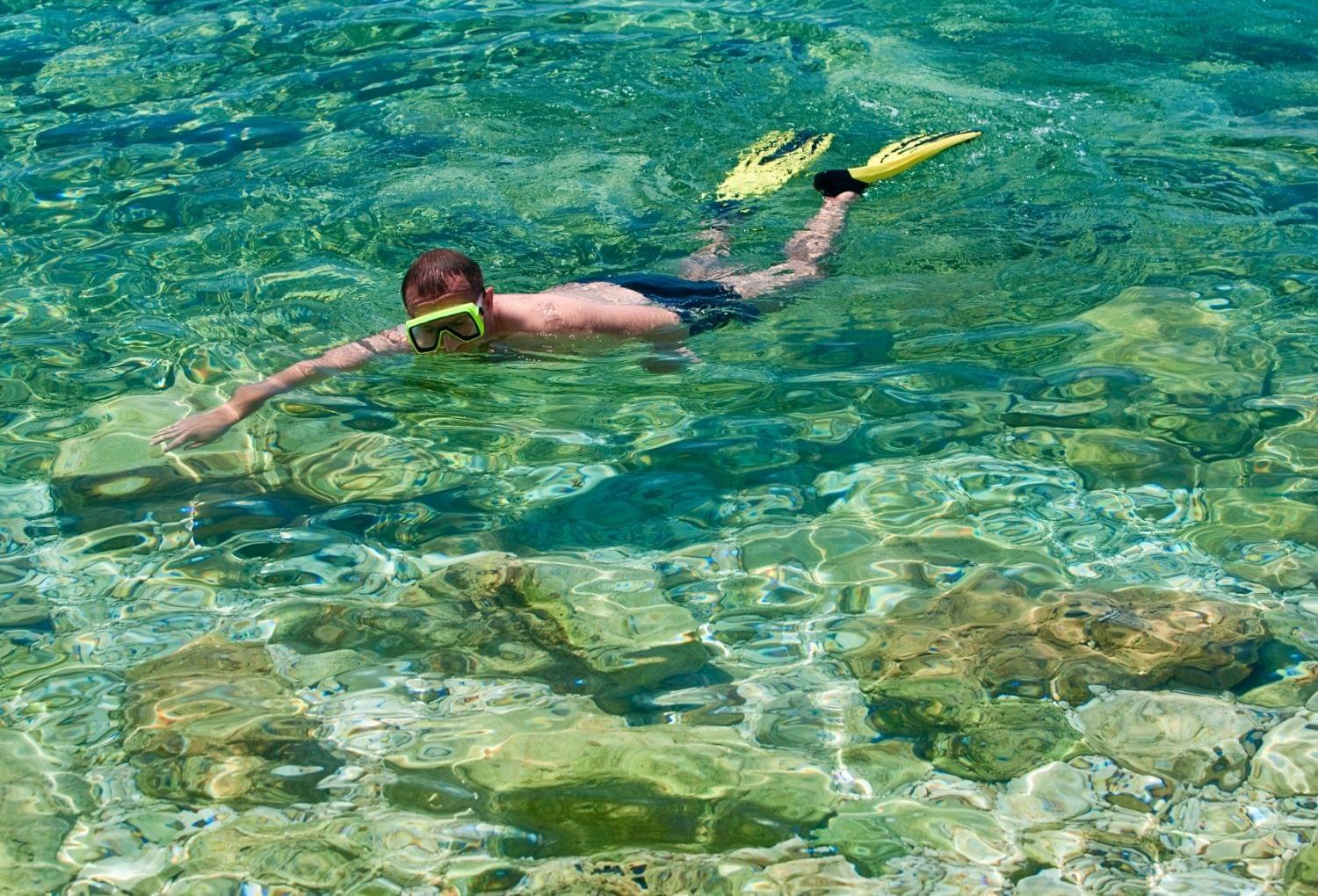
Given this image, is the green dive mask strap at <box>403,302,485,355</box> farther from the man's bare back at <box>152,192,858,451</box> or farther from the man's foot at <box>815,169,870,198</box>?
the man's foot at <box>815,169,870,198</box>

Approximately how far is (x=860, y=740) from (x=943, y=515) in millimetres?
1148

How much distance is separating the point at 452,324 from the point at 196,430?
102 cm

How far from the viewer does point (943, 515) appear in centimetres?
397

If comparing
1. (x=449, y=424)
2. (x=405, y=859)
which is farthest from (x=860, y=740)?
(x=449, y=424)

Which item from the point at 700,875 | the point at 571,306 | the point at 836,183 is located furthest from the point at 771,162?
the point at 700,875

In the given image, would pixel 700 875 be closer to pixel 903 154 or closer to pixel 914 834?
pixel 914 834

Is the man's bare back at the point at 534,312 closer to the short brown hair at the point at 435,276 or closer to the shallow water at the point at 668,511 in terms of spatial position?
the short brown hair at the point at 435,276

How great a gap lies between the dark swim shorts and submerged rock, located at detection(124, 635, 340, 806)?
8.48ft

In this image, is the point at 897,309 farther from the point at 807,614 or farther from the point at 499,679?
the point at 499,679

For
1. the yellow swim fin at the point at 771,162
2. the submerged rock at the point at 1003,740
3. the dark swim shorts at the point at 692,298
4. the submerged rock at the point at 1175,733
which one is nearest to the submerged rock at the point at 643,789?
the submerged rock at the point at 1003,740

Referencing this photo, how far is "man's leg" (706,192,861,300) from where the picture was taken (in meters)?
5.75

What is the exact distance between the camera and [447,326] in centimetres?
484

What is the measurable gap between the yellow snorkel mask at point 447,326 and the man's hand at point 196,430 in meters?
0.74

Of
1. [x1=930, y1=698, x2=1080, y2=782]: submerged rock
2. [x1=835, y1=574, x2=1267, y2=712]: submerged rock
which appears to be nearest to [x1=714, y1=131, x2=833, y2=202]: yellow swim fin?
[x1=835, y1=574, x2=1267, y2=712]: submerged rock
